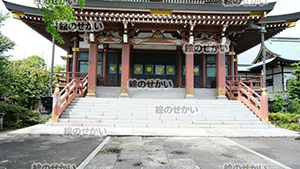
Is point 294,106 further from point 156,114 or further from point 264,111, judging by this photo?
point 156,114

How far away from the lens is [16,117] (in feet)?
26.4

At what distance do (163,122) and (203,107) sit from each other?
8.07 ft

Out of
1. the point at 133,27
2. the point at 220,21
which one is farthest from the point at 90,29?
the point at 220,21

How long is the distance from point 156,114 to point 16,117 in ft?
22.2

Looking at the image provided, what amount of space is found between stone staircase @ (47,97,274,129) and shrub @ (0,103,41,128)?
223cm

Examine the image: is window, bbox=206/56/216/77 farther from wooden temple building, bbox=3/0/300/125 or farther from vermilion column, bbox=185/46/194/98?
vermilion column, bbox=185/46/194/98

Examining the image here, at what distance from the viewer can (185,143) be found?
189 inches

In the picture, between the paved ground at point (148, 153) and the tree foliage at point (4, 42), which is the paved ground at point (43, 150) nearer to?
the paved ground at point (148, 153)

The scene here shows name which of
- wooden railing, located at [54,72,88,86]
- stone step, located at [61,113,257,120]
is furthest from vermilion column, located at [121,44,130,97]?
wooden railing, located at [54,72,88,86]

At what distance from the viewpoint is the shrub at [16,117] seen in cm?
756

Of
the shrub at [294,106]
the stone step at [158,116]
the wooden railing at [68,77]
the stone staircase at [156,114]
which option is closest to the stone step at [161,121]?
the stone staircase at [156,114]

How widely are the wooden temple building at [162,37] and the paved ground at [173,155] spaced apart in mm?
4969

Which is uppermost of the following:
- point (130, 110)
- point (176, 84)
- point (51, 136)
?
point (176, 84)

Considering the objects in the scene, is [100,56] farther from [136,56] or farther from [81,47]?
[136,56]
